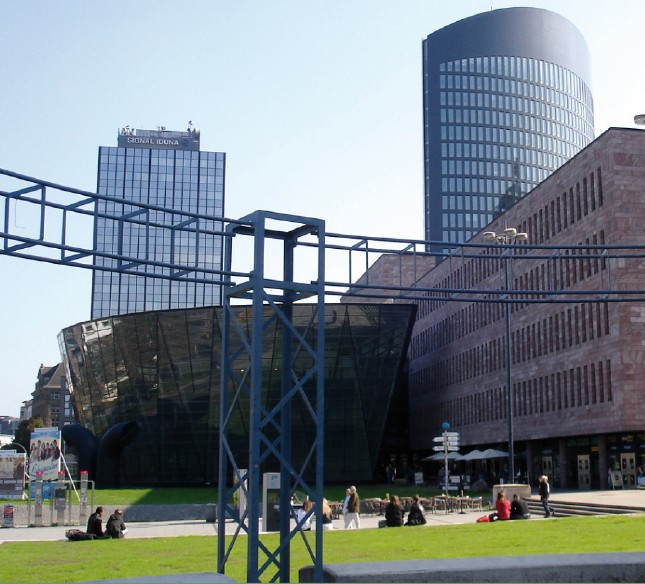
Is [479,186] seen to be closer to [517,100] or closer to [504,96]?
[504,96]

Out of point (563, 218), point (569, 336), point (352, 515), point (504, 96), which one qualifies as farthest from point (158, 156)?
point (352, 515)

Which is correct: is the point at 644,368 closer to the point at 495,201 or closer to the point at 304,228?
the point at 304,228

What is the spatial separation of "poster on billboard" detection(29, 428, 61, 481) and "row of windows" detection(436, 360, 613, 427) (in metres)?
28.3

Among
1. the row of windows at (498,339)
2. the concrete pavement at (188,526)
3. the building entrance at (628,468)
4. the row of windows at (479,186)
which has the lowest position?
the concrete pavement at (188,526)

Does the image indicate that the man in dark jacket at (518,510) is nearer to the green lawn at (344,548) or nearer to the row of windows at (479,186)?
the green lawn at (344,548)

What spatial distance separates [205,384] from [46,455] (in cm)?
2464

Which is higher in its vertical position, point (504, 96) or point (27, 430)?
point (504, 96)

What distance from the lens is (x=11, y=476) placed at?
42750 millimetres

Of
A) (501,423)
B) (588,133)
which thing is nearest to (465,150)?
(588,133)

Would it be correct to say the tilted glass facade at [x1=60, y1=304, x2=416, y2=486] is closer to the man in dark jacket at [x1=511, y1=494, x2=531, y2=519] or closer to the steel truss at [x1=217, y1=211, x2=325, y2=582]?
the man in dark jacket at [x1=511, y1=494, x2=531, y2=519]

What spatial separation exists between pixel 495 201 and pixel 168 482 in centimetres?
8740

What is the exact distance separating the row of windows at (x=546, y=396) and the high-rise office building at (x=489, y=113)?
65.6 meters

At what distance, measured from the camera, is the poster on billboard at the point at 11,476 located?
139ft

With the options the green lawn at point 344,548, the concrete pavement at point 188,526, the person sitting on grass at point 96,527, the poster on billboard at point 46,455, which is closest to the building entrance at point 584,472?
the concrete pavement at point 188,526
